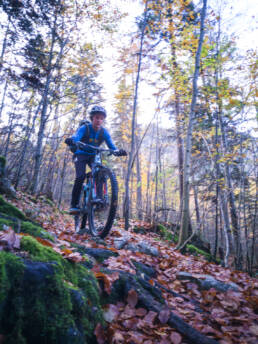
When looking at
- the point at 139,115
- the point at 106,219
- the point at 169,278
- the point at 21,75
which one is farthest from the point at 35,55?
the point at 139,115

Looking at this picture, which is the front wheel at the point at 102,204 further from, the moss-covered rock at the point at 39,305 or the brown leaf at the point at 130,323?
the moss-covered rock at the point at 39,305

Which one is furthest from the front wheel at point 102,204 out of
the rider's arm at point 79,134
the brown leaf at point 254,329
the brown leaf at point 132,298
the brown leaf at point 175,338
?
the brown leaf at point 254,329

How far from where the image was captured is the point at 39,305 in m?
1.23

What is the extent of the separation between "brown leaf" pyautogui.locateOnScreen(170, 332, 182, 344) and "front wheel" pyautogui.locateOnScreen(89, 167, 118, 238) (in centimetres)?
254

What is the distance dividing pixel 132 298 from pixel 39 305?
3.96 ft

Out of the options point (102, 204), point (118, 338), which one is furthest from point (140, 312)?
point (102, 204)

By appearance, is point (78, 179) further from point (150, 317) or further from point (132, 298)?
point (150, 317)

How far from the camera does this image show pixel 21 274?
4.15 ft

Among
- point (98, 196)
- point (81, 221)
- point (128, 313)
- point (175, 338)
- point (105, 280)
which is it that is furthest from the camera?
point (81, 221)

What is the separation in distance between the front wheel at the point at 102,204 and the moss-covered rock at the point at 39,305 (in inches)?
110

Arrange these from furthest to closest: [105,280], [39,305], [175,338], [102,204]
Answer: [102,204], [105,280], [175,338], [39,305]

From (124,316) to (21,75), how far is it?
8887mm

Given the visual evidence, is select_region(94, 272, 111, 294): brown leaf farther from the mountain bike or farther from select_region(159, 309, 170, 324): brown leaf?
the mountain bike

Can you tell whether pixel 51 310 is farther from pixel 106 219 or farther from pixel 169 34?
pixel 169 34
